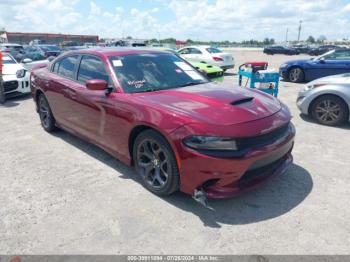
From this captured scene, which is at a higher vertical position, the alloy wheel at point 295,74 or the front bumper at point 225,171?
the alloy wheel at point 295,74

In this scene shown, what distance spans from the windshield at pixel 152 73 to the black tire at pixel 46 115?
7.31 ft

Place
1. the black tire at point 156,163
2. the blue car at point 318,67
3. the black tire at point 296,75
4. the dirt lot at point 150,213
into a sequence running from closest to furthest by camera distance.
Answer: the dirt lot at point 150,213 → the black tire at point 156,163 → the blue car at point 318,67 → the black tire at point 296,75

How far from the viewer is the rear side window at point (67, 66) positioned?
4840mm

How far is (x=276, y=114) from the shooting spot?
345 centimetres

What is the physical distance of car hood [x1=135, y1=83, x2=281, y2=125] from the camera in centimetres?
309

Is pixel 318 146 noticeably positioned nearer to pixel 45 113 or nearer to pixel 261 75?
pixel 261 75

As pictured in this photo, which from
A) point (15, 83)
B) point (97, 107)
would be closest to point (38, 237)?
point (97, 107)

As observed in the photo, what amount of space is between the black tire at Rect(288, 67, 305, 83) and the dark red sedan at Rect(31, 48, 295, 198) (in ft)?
28.0

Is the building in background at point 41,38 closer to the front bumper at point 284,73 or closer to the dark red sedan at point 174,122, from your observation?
the front bumper at point 284,73

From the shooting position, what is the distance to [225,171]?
2.91 m

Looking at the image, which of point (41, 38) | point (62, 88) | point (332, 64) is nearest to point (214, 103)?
point (62, 88)

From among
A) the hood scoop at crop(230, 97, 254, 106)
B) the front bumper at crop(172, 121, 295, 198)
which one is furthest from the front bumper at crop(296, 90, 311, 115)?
the front bumper at crop(172, 121, 295, 198)

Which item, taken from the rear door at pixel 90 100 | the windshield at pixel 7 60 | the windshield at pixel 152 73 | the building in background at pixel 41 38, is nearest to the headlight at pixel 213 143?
the windshield at pixel 152 73

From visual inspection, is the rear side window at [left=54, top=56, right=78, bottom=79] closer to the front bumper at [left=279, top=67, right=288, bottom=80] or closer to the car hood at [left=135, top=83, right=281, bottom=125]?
the car hood at [left=135, top=83, right=281, bottom=125]
